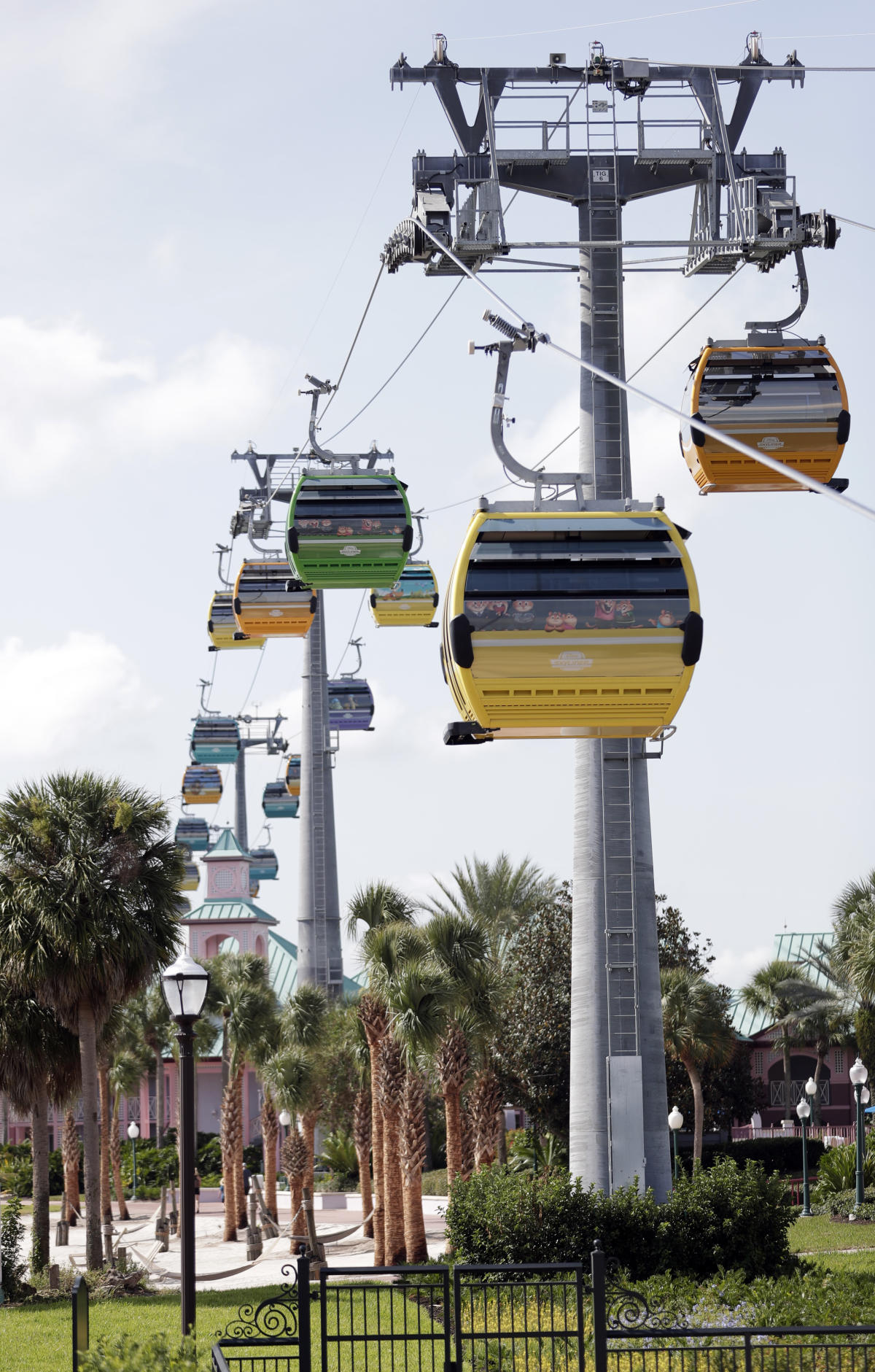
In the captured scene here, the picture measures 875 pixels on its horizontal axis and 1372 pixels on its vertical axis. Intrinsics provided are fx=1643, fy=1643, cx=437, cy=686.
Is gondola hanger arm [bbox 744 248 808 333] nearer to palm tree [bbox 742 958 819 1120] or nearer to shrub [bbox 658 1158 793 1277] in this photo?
shrub [bbox 658 1158 793 1277]

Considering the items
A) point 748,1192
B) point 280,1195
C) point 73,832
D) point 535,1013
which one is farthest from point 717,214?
point 280,1195

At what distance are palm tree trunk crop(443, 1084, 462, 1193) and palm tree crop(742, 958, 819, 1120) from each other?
82.6ft

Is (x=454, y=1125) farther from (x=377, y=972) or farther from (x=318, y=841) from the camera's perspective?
(x=318, y=841)

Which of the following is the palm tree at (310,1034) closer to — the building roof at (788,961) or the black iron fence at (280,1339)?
the black iron fence at (280,1339)

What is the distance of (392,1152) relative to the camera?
1062 inches

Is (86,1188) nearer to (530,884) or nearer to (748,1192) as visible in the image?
(748,1192)

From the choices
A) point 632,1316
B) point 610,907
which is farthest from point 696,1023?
point 632,1316

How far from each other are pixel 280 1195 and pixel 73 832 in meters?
30.2

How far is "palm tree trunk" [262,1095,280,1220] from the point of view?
37500 mm

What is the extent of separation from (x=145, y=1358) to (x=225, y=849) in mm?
65759

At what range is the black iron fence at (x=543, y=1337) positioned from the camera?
1009cm

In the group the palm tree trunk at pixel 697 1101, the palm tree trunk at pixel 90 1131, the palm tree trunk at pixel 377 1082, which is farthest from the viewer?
the palm tree trunk at pixel 697 1101

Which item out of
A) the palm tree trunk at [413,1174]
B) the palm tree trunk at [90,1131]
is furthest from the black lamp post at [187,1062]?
the palm tree trunk at [413,1174]

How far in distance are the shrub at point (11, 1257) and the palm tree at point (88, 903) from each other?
1.06 metres
